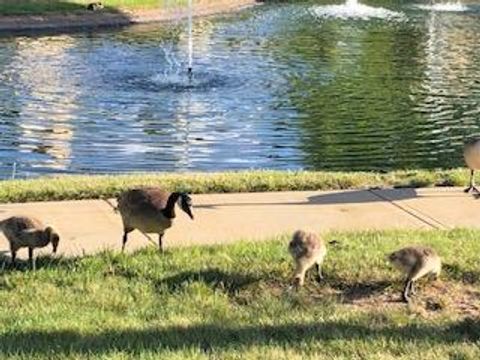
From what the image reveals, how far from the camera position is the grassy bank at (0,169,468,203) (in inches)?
399

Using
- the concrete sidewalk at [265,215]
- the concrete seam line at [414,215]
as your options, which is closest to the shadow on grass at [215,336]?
the concrete sidewalk at [265,215]

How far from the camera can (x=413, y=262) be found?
6387 mm

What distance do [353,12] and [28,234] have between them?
50.3 meters

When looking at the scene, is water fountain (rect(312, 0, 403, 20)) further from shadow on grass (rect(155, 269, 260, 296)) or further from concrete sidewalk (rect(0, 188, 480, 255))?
shadow on grass (rect(155, 269, 260, 296))

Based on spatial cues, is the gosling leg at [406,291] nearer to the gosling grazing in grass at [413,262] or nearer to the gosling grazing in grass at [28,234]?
the gosling grazing in grass at [413,262]

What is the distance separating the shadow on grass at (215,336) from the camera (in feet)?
17.6

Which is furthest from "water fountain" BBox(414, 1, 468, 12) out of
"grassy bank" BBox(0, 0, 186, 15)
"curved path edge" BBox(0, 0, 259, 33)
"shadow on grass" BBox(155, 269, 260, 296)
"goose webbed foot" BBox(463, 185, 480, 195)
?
"shadow on grass" BBox(155, 269, 260, 296)

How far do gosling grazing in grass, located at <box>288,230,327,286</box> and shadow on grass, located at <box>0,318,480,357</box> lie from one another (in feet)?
2.12

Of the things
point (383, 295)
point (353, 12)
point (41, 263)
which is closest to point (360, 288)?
point (383, 295)

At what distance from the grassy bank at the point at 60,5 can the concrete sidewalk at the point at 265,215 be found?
4063 cm

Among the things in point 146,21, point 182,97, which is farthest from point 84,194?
point 146,21

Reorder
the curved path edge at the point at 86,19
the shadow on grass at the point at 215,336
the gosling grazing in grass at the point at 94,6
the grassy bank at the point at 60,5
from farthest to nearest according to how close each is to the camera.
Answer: the gosling grazing in grass at the point at 94,6 < the grassy bank at the point at 60,5 < the curved path edge at the point at 86,19 < the shadow on grass at the point at 215,336

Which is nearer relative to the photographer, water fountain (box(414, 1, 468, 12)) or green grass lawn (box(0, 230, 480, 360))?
green grass lawn (box(0, 230, 480, 360))

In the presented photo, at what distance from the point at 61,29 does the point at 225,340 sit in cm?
4263
